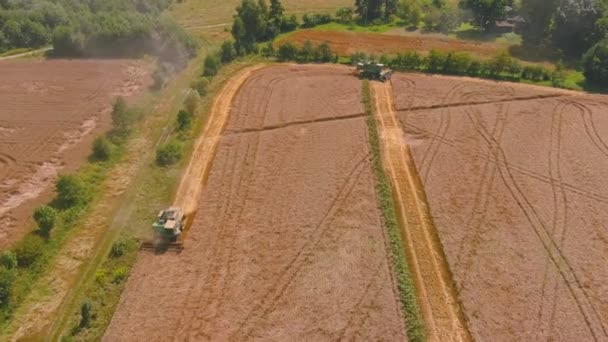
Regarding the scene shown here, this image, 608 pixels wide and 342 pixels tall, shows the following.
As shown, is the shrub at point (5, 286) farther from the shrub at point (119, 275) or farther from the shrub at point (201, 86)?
the shrub at point (201, 86)

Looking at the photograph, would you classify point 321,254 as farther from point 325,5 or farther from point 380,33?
point 325,5

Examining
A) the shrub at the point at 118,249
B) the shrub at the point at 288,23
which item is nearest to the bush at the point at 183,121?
the shrub at the point at 118,249

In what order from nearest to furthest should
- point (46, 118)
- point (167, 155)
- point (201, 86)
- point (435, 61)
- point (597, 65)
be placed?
point (167, 155) → point (46, 118) → point (201, 86) → point (597, 65) → point (435, 61)

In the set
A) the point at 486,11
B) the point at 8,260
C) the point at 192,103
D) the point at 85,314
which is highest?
the point at 486,11

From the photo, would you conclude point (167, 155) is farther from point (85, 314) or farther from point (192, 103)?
point (85, 314)

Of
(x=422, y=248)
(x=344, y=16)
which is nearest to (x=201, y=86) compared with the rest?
(x=422, y=248)

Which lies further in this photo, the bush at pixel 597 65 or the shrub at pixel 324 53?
the shrub at pixel 324 53

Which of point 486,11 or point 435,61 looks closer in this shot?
point 435,61
